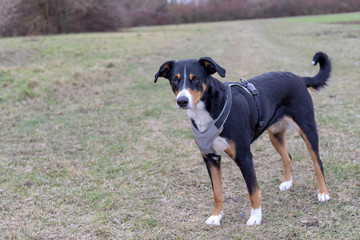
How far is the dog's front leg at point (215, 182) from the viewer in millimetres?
3713

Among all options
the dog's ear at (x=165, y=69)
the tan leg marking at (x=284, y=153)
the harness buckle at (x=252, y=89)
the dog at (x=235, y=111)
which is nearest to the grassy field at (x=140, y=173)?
the tan leg marking at (x=284, y=153)

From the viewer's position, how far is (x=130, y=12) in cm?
5856

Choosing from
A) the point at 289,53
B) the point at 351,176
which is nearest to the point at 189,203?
the point at 351,176

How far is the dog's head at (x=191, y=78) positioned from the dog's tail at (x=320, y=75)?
154 cm

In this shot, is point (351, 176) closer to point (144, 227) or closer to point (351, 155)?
point (351, 155)

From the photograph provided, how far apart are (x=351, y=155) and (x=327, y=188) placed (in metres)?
1.09

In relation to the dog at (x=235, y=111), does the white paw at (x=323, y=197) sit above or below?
below

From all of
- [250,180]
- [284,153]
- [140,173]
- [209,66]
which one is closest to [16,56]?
[140,173]

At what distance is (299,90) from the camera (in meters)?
4.08

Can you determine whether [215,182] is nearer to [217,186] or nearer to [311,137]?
[217,186]

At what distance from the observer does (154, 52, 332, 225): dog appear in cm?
339

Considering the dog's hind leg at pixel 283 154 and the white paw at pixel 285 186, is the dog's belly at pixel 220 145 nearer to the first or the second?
the dog's hind leg at pixel 283 154

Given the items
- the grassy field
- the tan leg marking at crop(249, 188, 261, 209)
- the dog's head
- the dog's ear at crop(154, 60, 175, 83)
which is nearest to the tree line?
the grassy field

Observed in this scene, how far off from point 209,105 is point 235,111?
26cm
